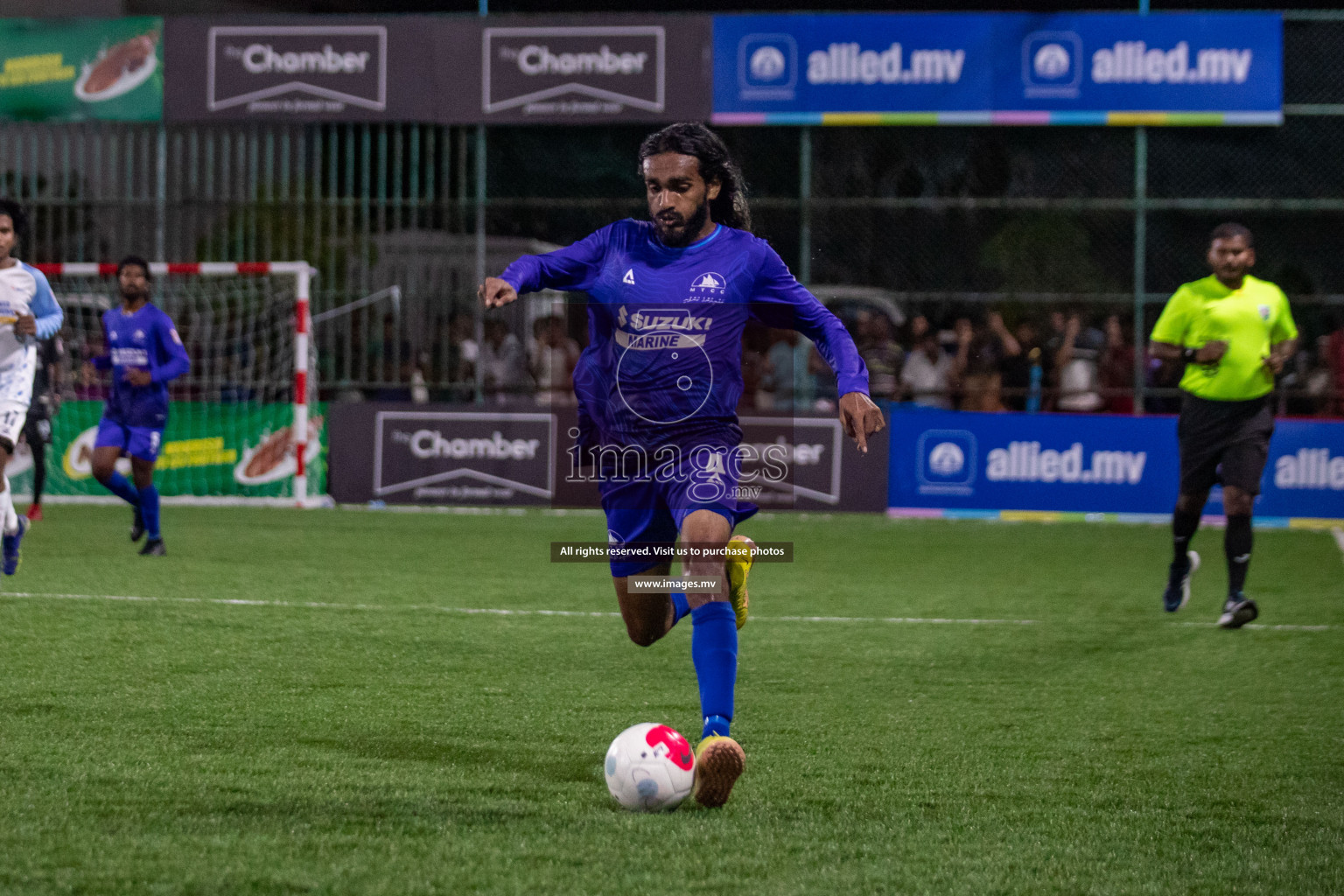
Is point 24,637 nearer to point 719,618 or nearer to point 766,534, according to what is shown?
point 719,618

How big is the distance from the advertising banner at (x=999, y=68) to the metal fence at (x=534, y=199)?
450 millimetres

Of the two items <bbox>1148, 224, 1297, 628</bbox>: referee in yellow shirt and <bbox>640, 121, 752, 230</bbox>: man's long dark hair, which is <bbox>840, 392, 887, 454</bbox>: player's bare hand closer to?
<bbox>640, 121, 752, 230</bbox>: man's long dark hair

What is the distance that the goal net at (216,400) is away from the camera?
15.7 metres

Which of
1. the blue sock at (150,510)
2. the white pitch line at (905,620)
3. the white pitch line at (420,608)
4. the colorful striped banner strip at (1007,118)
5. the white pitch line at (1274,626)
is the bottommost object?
the white pitch line at (1274,626)

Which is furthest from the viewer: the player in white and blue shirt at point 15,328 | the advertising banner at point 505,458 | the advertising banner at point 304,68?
the advertising banner at point 304,68

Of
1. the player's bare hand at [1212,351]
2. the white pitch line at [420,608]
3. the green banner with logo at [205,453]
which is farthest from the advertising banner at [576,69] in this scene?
the white pitch line at [420,608]

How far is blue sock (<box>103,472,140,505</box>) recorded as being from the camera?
11148 millimetres

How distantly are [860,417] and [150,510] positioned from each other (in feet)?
25.1

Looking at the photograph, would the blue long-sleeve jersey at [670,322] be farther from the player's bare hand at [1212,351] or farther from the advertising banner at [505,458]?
the advertising banner at [505,458]

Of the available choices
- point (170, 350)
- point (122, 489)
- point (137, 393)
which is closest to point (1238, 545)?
point (170, 350)

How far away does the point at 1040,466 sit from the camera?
50.1ft

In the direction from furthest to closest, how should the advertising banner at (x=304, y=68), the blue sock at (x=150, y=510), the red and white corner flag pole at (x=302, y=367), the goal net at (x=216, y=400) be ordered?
the advertising banner at (x=304, y=68) < the goal net at (x=216, y=400) < the red and white corner flag pole at (x=302, y=367) < the blue sock at (x=150, y=510)

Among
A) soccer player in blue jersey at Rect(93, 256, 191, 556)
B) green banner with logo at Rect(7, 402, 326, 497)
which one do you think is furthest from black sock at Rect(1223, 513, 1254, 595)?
green banner with logo at Rect(7, 402, 326, 497)

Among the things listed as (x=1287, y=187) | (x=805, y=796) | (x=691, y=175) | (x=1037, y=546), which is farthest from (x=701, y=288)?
(x=1287, y=187)
